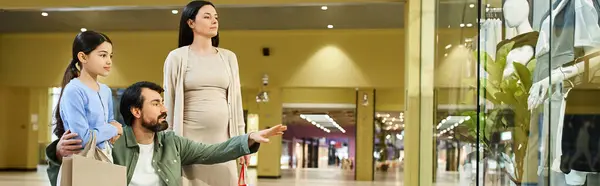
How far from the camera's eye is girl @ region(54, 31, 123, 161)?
1.82 metres

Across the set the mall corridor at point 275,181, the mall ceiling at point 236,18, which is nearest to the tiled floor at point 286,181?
the mall corridor at point 275,181

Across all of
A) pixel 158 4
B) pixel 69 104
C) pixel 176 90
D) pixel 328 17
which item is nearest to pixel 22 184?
pixel 158 4

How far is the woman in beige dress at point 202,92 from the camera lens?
2.65 m

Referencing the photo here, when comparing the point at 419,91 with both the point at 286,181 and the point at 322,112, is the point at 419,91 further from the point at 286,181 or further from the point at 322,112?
the point at 322,112

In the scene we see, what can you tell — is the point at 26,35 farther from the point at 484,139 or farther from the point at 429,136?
the point at 484,139

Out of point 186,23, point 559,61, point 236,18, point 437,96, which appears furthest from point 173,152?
point 236,18

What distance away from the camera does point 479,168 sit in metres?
2.71

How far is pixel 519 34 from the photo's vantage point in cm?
262

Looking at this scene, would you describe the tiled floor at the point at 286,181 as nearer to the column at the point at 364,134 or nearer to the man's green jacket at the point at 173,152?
the column at the point at 364,134

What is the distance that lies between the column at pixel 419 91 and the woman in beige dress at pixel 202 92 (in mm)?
3174

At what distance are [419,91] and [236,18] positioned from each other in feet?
19.4

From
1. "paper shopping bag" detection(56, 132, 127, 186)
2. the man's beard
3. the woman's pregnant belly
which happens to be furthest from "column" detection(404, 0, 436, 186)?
"paper shopping bag" detection(56, 132, 127, 186)

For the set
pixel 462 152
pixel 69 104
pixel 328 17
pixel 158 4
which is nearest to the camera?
pixel 69 104

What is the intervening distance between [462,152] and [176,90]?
1.52 m
